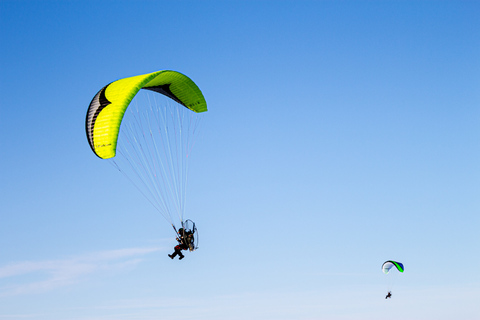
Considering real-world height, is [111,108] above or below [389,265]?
below

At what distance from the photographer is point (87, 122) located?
3516 centimetres

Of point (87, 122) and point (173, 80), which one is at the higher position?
point (173, 80)

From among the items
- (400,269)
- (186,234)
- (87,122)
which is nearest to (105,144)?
(87,122)

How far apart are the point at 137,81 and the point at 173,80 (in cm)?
377

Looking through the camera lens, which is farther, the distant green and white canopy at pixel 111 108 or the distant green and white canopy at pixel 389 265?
the distant green and white canopy at pixel 389 265

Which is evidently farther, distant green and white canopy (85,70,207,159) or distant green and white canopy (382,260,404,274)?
distant green and white canopy (382,260,404,274)

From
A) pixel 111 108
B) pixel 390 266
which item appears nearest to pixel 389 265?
pixel 390 266

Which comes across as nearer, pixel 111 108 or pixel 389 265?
pixel 111 108

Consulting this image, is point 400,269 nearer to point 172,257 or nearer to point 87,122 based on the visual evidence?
point 172,257

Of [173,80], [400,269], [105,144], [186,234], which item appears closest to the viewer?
[105,144]

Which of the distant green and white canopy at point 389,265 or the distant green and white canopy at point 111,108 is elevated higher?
the distant green and white canopy at point 389,265

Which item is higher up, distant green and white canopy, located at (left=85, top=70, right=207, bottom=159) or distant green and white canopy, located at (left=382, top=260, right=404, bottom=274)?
distant green and white canopy, located at (left=382, top=260, right=404, bottom=274)

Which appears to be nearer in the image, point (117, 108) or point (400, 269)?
point (117, 108)

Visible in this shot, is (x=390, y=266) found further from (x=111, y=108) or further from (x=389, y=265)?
(x=111, y=108)
